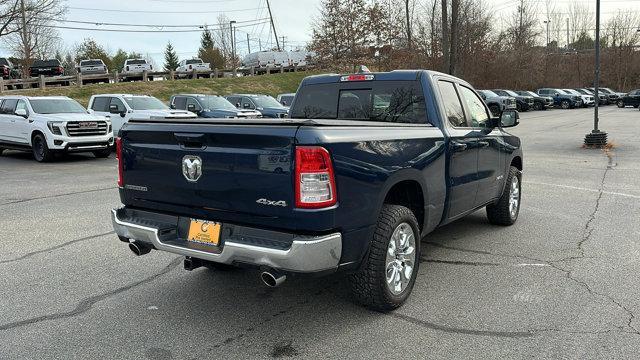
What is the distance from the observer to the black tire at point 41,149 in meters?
14.8

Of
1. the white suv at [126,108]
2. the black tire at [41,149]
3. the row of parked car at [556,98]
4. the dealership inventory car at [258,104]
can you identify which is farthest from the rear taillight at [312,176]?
the row of parked car at [556,98]

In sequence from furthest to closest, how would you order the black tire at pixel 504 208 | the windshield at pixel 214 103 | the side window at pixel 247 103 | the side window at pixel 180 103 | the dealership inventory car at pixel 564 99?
1. the dealership inventory car at pixel 564 99
2. the side window at pixel 247 103
3. the side window at pixel 180 103
4. the windshield at pixel 214 103
5. the black tire at pixel 504 208

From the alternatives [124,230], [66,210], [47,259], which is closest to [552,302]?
[124,230]

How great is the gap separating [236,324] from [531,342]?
2.08 meters

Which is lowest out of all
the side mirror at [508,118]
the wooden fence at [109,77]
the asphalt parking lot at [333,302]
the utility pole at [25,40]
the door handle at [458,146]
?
the asphalt parking lot at [333,302]

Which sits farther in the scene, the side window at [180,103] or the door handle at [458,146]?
the side window at [180,103]

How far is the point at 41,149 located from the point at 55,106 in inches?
58.1

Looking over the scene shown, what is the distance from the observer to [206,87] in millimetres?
39219

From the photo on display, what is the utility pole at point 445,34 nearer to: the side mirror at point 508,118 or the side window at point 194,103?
the side window at point 194,103

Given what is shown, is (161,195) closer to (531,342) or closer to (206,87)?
(531,342)

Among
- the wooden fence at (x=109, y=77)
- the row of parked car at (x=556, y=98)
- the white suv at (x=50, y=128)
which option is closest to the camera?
the white suv at (x=50, y=128)

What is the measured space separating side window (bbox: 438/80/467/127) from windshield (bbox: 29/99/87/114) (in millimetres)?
13445

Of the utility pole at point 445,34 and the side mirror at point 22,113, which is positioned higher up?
the utility pole at point 445,34

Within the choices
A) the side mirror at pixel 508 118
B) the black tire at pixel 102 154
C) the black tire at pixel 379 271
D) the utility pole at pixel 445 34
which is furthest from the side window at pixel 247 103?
the black tire at pixel 379 271
